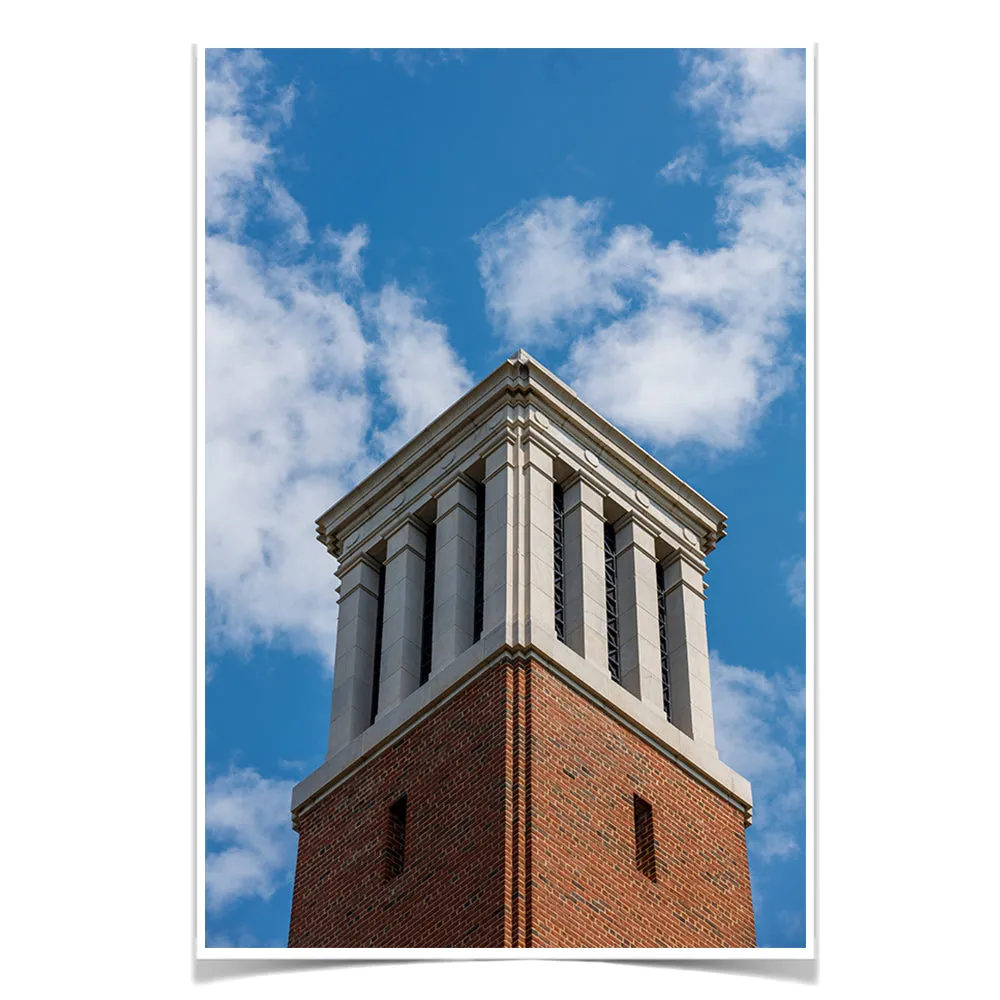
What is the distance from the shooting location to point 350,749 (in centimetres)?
3288

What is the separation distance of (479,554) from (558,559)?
1.37m

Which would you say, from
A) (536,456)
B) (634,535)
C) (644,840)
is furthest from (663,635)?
(644,840)

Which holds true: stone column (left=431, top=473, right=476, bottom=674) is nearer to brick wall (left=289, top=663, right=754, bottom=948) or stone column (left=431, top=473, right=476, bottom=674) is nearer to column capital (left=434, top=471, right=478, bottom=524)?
column capital (left=434, top=471, right=478, bottom=524)

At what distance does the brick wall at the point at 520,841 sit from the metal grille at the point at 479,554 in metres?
2.59

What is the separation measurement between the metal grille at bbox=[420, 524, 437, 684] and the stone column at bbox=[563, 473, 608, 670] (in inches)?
94.4

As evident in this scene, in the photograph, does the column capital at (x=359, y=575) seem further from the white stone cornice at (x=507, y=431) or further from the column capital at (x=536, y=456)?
the column capital at (x=536, y=456)

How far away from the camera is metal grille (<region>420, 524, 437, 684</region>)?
113ft

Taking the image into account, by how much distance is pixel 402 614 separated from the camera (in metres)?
35.1

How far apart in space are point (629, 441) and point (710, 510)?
2.24 meters

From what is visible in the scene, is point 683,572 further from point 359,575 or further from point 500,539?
point 359,575
